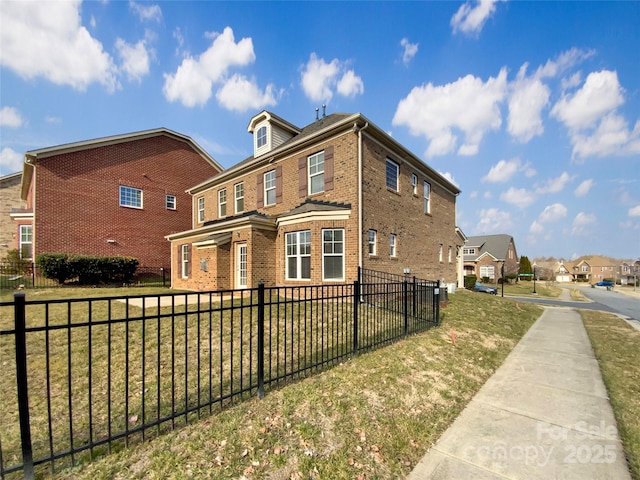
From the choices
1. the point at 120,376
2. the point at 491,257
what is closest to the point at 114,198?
the point at 120,376

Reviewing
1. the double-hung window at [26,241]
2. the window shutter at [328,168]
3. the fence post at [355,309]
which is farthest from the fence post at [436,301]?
the double-hung window at [26,241]

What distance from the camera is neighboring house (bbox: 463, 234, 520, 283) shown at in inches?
1671

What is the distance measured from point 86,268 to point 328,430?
17233 millimetres

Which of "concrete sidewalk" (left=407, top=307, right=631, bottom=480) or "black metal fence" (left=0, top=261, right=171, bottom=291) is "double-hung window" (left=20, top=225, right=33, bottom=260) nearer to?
"black metal fence" (left=0, top=261, right=171, bottom=291)

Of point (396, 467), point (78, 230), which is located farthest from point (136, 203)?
point (396, 467)

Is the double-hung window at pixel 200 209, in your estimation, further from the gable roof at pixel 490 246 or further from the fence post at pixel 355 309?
the gable roof at pixel 490 246

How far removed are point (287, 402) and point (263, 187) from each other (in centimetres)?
1227

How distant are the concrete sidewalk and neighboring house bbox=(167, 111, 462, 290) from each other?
6203 mm

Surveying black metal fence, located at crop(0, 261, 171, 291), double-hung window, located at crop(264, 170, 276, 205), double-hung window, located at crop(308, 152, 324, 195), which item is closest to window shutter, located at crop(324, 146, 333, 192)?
double-hung window, located at crop(308, 152, 324, 195)

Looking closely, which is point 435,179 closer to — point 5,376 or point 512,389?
point 512,389

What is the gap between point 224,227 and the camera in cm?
1341

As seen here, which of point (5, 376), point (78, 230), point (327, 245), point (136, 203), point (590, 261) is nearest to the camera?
point (5, 376)

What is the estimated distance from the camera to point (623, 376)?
5410 millimetres

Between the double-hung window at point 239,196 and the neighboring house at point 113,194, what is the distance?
23.1 ft
